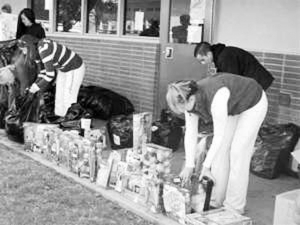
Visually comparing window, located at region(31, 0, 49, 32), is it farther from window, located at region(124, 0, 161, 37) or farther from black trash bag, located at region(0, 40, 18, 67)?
black trash bag, located at region(0, 40, 18, 67)

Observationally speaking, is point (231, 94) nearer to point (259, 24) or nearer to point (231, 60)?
point (231, 60)

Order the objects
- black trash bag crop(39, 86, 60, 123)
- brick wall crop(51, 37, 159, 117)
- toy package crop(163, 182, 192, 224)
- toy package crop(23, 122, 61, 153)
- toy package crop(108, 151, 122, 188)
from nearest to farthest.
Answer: toy package crop(163, 182, 192, 224) < toy package crop(108, 151, 122, 188) < toy package crop(23, 122, 61, 153) < black trash bag crop(39, 86, 60, 123) < brick wall crop(51, 37, 159, 117)

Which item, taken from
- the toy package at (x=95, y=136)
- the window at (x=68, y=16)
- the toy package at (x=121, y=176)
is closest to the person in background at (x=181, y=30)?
the toy package at (x=95, y=136)

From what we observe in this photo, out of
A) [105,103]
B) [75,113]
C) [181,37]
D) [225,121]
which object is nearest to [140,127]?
[75,113]

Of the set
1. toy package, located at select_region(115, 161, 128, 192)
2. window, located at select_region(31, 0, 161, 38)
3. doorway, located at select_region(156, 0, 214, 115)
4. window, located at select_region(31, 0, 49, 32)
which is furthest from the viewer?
window, located at select_region(31, 0, 49, 32)

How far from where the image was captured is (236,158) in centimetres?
434

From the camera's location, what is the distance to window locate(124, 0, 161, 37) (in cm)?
803

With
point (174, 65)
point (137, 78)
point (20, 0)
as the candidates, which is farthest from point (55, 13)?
point (174, 65)

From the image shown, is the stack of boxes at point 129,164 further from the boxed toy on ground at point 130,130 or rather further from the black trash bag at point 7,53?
the black trash bag at point 7,53

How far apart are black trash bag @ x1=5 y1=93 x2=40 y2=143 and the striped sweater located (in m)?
0.27

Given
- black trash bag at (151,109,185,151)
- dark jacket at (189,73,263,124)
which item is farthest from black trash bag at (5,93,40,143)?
dark jacket at (189,73,263,124)

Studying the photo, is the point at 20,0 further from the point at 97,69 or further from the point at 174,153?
the point at 174,153

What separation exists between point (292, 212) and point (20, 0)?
31.0ft

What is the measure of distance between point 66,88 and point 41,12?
505cm
